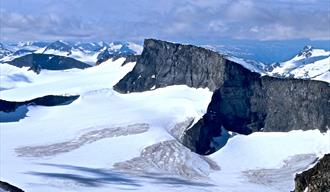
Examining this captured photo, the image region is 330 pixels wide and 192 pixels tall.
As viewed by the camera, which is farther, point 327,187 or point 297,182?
point 297,182

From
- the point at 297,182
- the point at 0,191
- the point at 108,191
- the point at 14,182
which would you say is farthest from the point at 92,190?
the point at 297,182

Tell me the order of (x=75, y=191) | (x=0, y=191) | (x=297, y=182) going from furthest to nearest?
(x=75, y=191)
(x=0, y=191)
(x=297, y=182)

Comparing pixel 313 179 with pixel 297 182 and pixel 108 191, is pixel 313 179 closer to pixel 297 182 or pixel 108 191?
pixel 297 182

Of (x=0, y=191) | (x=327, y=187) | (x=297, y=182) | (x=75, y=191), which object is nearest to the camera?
(x=327, y=187)

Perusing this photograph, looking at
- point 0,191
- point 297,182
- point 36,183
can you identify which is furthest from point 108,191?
point 297,182

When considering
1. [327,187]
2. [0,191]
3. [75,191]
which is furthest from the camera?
[75,191]

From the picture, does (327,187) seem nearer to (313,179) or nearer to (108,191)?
(313,179)
